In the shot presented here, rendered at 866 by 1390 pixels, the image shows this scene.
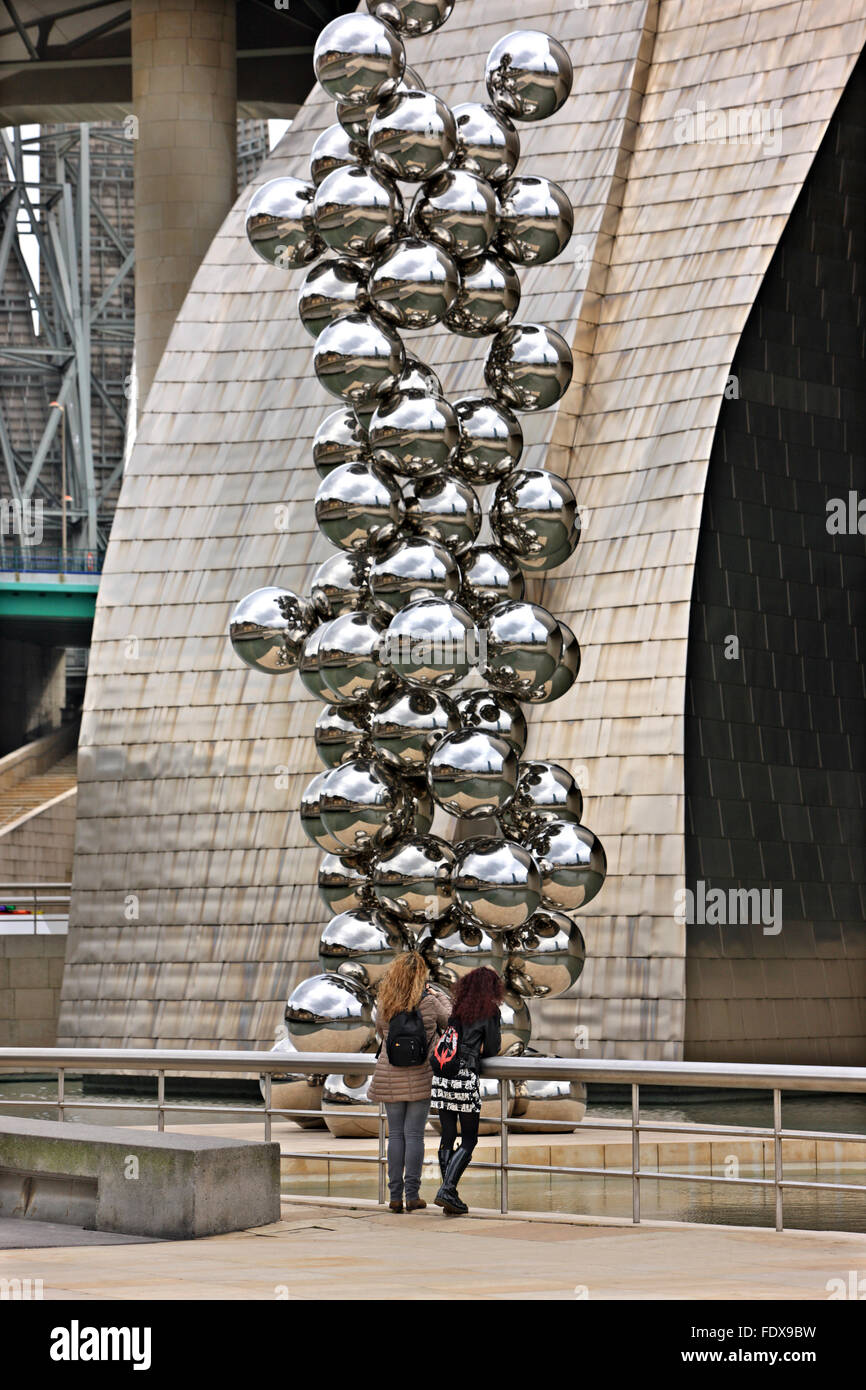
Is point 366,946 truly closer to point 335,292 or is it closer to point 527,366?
point 527,366

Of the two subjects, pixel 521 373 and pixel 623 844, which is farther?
pixel 623 844

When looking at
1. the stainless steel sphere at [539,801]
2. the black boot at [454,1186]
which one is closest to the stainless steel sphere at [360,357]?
the stainless steel sphere at [539,801]

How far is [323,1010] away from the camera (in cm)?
1322

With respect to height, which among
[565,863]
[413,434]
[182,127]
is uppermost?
[182,127]

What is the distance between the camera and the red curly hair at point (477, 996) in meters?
10.6

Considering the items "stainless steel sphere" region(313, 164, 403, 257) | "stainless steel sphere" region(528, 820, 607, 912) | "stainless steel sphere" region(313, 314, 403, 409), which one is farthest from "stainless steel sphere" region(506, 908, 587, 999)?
"stainless steel sphere" region(313, 164, 403, 257)

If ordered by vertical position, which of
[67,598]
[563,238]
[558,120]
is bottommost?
[563,238]

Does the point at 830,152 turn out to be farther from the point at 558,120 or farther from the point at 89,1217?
the point at 89,1217

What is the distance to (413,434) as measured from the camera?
508 inches

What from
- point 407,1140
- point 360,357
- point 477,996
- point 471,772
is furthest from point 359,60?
point 407,1140

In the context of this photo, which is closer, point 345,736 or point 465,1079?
point 465,1079

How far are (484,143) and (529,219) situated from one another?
582 millimetres

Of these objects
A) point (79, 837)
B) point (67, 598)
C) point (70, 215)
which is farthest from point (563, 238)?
point (70, 215)

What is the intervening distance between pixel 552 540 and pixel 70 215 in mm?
70141
